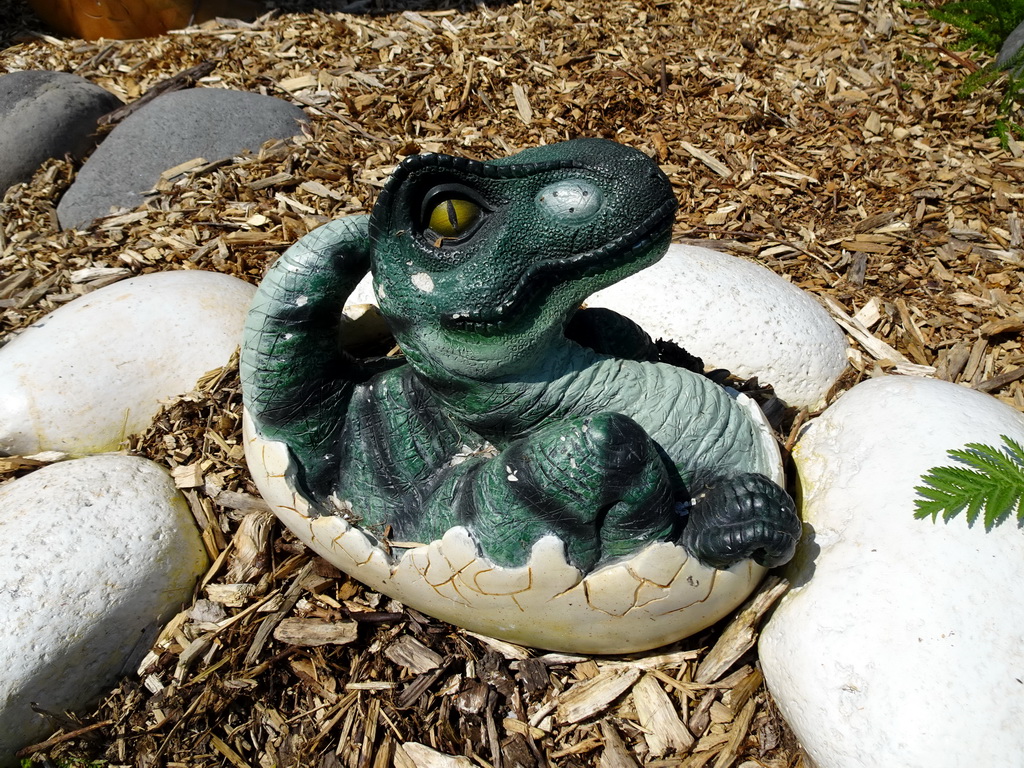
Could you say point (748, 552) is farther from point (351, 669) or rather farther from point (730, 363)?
point (351, 669)

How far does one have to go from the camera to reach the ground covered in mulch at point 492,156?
2.22 meters

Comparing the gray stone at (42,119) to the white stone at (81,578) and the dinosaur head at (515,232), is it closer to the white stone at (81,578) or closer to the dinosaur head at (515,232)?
the white stone at (81,578)

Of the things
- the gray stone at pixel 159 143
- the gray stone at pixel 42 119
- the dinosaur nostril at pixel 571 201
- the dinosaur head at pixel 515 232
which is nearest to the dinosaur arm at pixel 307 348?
the dinosaur head at pixel 515 232

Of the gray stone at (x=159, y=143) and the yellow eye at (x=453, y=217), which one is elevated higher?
the yellow eye at (x=453, y=217)

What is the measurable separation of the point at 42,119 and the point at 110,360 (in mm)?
2152

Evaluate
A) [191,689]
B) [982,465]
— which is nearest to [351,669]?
[191,689]

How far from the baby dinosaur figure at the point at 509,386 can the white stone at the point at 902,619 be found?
29 cm

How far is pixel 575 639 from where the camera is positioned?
2.05 meters

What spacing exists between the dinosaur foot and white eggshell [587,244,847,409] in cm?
88

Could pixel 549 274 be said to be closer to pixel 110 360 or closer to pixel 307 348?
pixel 307 348

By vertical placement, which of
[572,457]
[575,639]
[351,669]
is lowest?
[351,669]

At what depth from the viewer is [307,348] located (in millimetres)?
1982

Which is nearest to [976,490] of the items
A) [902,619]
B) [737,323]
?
[902,619]

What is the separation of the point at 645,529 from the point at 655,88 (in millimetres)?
3311
